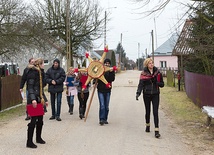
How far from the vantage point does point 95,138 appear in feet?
25.4

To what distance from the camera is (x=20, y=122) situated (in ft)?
33.4

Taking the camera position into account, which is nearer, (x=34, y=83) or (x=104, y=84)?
(x=34, y=83)

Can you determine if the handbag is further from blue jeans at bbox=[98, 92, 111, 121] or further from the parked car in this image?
the parked car

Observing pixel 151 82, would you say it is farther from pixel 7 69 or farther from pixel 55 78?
pixel 7 69

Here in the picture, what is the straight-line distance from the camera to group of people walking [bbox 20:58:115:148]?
699 cm

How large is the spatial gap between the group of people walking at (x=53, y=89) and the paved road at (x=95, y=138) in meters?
0.32

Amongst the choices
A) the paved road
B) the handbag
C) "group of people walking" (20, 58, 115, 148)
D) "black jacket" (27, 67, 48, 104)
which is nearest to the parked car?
"group of people walking" (20, 58, 115, 148)

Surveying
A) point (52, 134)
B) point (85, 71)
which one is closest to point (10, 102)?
point (85, 71)

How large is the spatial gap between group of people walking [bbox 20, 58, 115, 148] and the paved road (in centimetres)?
32

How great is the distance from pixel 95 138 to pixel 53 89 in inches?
125

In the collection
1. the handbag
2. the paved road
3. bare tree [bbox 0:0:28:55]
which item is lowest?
the paved road

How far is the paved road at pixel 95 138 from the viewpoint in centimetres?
661

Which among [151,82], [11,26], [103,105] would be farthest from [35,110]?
[11,26]

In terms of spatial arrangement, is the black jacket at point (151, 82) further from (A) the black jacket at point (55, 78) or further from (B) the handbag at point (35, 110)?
(A) the black jacket at point (55, 78)
